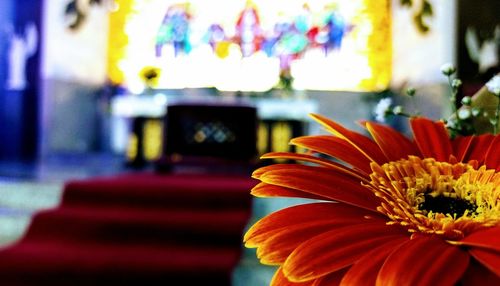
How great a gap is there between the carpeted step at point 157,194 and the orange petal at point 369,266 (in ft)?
9.35

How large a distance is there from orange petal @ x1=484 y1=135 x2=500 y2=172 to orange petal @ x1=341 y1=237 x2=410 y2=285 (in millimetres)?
145

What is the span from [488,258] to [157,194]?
306cm

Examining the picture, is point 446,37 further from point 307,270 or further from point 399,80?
point 307,270

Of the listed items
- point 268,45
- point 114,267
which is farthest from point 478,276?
point 268,45

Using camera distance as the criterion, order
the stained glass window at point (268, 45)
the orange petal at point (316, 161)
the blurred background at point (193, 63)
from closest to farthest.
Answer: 1. the orange petal at point (316, 161)
2. the blurred background at point (193, 63)
3. the stained glass window at point (268, 45)

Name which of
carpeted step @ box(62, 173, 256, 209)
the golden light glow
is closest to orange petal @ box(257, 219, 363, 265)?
carpeted step @ box(62, 173, 256, 209)

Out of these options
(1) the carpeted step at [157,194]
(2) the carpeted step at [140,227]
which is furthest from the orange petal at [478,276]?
(1) the carpeted step at [157,194]

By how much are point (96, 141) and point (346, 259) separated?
748 centimetres

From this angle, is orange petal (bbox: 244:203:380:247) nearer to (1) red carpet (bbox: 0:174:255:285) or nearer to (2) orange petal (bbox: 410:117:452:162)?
(2) orange petal (bbox: 410:117:452:162)

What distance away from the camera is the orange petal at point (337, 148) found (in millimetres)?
373

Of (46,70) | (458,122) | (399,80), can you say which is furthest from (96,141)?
(458,122)

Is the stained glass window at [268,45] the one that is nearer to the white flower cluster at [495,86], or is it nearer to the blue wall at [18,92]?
the blue wall at [18,92]

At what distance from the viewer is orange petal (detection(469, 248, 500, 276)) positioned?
0.78 feet

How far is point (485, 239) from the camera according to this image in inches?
10.2
